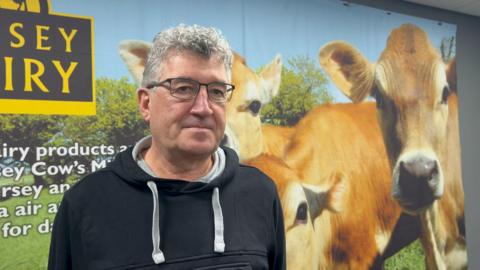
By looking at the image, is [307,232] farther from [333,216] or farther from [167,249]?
[167,249]

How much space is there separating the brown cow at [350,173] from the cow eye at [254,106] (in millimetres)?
331

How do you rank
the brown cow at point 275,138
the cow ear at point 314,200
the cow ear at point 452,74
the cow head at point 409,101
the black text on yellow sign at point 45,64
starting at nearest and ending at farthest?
1. the black text on yellow sign at point 45,64
2. the brown cow at point 275,138
3. the cow ear at point 314,200
4. the cow head at point 409,101
5. the cow ear at point 452,74

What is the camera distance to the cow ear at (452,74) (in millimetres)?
3385

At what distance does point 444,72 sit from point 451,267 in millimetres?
1599

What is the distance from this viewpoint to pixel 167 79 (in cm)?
81

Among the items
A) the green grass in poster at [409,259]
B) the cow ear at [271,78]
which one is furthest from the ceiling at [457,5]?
the green grass in poster at [409,259]

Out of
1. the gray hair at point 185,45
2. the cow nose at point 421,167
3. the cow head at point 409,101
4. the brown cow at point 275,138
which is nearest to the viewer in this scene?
the gray hair at point 185,45

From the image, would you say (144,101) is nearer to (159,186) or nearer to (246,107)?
(159,186)

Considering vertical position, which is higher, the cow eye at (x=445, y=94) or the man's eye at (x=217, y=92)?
the cow eye at (x=445, y=94)

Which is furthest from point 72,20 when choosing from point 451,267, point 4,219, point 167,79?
point 451,267

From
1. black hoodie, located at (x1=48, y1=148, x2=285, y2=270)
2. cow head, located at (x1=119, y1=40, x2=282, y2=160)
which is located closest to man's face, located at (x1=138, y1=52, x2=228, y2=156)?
black hoodie, located at (x1=48, y1=148, x2=285, y2=270)

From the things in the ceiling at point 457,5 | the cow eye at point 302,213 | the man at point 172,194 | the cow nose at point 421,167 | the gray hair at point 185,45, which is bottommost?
the cow eye at point 302,213

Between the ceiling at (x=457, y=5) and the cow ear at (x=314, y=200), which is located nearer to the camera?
the cow ear at (x=314, y=200)

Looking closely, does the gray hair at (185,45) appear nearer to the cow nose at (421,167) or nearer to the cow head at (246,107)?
the cow head at (246,107)
